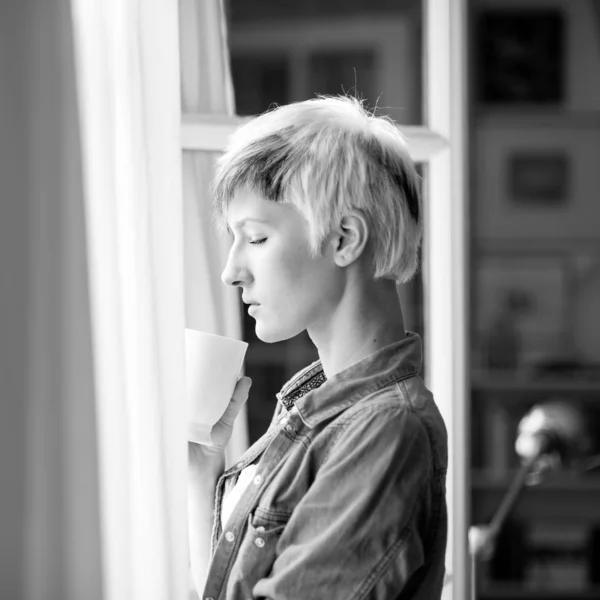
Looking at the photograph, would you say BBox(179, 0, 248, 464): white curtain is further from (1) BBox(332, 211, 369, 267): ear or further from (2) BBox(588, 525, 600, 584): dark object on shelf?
(2) BBox(588, 525, 600, 584): dark object on shelf

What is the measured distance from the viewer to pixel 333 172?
76 centimetres

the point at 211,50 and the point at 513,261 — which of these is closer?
the point at 211,50

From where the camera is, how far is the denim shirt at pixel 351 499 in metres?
0.68

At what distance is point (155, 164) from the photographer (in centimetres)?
104

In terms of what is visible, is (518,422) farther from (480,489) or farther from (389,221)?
(389,221)

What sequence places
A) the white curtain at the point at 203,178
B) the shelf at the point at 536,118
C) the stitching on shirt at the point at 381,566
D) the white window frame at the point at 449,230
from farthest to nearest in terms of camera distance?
the shelf at the point at 536,118 < the white window frame at the point at 449,230 < the white curtain at the point at 203,178 < the stitching on shirt at the point at 381,566

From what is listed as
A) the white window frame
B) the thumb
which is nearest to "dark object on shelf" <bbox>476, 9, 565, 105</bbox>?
the white window frame

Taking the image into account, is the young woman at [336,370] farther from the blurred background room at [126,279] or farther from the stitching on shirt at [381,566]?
the blurred background room at [126,279]

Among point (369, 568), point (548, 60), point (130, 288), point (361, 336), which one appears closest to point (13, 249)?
point (130, 288)

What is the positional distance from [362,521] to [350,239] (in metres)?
0.27

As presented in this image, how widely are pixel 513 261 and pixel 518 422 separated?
605mm

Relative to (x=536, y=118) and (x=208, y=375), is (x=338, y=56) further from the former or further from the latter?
(x=208, y=375)

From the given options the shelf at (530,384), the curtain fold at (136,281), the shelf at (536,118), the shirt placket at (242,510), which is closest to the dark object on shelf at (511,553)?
the shelf at (530,384)

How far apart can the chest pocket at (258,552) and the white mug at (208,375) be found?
0.78ft
